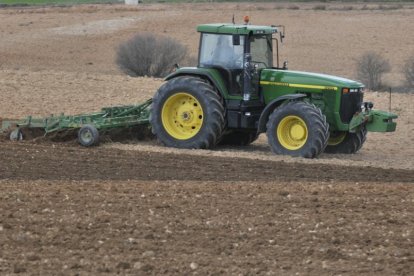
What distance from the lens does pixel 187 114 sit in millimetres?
17953

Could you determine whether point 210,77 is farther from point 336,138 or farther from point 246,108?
point 336,138

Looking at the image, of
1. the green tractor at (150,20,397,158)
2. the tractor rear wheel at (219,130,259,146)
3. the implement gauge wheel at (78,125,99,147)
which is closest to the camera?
the green tractor at (150,20,397,158)

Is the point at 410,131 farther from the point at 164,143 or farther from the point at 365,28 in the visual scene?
the point at 365,28

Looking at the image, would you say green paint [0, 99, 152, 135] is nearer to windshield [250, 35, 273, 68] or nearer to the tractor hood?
windshield [250, 35, 273, 68]

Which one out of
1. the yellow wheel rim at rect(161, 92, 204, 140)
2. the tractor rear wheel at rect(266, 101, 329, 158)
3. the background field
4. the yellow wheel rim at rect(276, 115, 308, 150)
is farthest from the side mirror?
the background field

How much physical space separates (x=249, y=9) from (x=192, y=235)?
48633 millimetres

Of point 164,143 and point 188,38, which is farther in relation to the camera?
point 188,38

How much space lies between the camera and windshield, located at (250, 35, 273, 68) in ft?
58.0

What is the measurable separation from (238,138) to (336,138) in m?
1.88

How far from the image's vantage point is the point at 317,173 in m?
15.5

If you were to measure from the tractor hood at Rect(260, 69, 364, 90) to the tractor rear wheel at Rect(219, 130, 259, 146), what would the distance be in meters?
1.60

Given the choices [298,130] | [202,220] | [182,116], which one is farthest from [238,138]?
[202,220]

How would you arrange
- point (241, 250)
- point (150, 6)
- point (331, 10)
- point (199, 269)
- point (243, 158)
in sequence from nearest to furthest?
1. point (199, 269)
2. point (241, 250)
3. point (243, 158)
4. point (331, 10)
5. point (150, 6)

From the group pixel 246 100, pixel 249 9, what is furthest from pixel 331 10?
pixel 246 100
